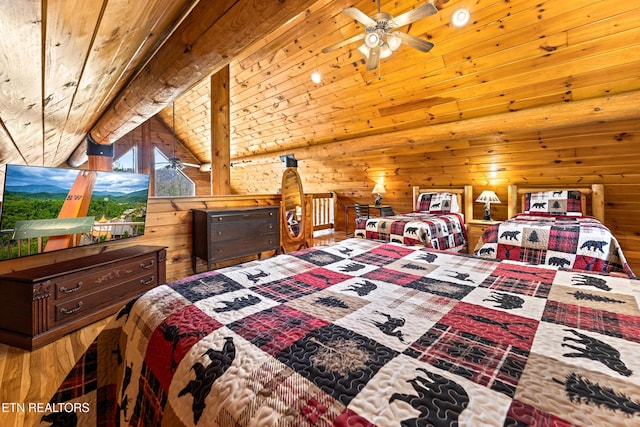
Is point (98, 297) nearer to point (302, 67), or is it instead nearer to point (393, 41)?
point (393, 41)

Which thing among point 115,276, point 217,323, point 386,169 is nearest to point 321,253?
point 217,323

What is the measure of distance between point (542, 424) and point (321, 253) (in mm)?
1260

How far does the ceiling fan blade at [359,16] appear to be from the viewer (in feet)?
6.82

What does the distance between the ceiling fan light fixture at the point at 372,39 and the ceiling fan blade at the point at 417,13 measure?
176mm

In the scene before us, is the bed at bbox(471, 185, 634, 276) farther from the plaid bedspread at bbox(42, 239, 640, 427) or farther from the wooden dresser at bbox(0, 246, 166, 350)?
the wooden dresser at bbox(0, 246, 166, 350)

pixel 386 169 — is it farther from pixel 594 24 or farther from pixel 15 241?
pixel 15 241

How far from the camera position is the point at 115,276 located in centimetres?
222

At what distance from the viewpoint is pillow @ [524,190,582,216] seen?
3371mm

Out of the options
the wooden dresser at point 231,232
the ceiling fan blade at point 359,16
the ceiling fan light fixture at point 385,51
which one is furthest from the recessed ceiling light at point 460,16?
the wooden dresser at point 231,232


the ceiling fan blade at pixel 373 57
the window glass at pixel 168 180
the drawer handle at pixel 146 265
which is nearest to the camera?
the drawer handle at pixel 146 265

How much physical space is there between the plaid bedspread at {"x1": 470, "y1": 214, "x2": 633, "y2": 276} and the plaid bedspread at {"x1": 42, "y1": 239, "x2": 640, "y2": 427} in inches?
65.1

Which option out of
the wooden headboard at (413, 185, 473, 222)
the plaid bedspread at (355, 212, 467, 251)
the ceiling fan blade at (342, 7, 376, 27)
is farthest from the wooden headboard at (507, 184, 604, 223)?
the ceiling fan blade at (342, 7, 376, 27)

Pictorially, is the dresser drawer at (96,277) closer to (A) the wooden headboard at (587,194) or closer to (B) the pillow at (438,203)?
(B) the pillow at (438,203)

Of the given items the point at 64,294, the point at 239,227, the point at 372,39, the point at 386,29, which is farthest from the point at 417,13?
A: the point at 64,294
